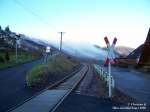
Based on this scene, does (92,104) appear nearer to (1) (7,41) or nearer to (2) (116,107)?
(2) (116,107)

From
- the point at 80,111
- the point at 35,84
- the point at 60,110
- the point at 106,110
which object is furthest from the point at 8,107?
the point at 35,84

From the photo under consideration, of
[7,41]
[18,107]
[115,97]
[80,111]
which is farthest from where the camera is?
[7,41]

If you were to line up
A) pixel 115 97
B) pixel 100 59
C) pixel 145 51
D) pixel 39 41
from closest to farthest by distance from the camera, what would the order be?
pixel 115 97, pixel 145 51, pixel 100 59, pixel 39 41

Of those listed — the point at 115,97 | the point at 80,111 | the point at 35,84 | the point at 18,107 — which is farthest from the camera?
the point at 35,84

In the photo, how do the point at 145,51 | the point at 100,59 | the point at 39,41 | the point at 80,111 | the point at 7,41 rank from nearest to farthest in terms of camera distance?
the point at 80,111
the point at 145,51
the point at 7,41
the point at 100,59
the point at 39,41

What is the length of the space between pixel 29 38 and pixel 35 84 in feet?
462

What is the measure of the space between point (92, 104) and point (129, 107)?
1962 millimetres

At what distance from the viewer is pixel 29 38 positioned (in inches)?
6383

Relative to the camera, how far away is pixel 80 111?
11.8m

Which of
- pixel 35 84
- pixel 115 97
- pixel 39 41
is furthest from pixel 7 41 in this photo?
pixel 115 97

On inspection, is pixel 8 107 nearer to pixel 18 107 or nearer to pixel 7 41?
pixel 18 107

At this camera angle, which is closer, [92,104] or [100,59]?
[92,104]

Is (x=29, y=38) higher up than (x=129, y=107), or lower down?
higher up

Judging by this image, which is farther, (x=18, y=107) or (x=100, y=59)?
(x=100, y=59)
